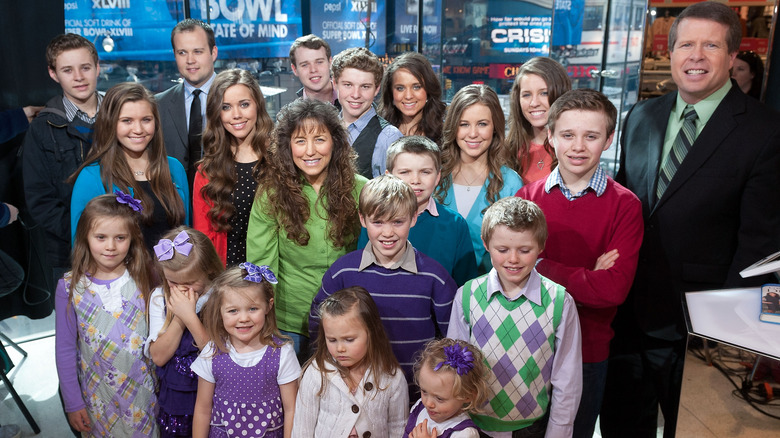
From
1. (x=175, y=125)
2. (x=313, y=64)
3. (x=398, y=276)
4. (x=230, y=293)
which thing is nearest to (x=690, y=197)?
(x=398, y=276)

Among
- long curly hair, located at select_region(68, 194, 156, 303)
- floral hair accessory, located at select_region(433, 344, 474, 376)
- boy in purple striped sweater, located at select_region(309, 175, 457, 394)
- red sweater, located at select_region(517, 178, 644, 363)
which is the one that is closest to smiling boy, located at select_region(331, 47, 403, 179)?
boy in purple striped sweater, located at select_region(309, 175, 457, 394)

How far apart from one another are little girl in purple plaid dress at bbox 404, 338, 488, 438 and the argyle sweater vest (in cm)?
14

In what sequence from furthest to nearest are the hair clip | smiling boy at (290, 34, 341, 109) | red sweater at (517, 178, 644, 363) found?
smiling boy at (290, 34, 341, 109), the hair clip, red sweater at (517, 178, 644, 363)

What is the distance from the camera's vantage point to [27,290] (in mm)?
4039

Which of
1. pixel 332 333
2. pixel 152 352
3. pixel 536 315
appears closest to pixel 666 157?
pixel 536 315

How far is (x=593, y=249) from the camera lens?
2.15m

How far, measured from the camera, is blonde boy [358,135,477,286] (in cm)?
235

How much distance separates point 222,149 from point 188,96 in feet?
2.98

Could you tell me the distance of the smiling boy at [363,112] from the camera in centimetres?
301

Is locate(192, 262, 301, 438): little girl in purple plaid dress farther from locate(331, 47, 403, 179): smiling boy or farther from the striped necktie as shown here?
the striped necktie

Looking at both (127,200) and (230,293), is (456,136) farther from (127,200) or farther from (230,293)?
(127,200)

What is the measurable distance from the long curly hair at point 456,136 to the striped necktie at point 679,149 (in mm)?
624

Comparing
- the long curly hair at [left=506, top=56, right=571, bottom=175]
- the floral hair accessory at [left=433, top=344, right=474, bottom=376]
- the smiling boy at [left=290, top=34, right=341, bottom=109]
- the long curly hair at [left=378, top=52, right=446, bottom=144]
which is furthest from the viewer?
the smiling boy at [left=290, top=34, right=341, bottom=109]

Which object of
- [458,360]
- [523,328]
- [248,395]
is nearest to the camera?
[458,360]
